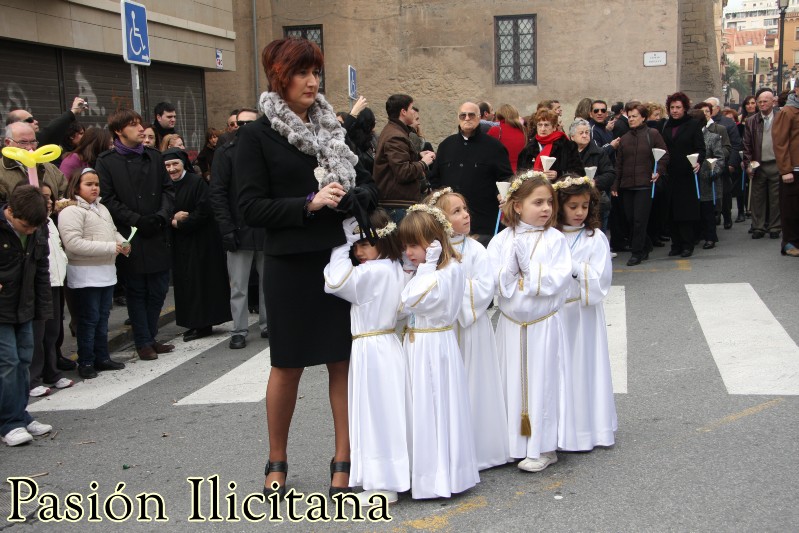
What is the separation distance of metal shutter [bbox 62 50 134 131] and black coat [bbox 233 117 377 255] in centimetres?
1020

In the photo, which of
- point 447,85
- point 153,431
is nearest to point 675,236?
point 153,431

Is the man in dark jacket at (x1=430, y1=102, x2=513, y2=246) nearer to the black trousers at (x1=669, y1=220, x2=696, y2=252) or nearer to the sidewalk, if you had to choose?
the sidewalk

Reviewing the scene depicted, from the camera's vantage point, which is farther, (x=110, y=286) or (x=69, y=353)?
(x=69, y=353)

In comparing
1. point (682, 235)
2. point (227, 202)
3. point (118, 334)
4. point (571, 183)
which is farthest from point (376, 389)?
point (682, 235)

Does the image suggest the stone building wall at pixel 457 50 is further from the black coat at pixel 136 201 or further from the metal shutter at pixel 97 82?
the black coat at pixel 136 201

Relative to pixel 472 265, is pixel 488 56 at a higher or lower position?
higher

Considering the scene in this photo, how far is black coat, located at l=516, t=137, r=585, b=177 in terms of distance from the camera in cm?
1004

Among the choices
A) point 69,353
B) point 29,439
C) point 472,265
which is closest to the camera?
point 472,265

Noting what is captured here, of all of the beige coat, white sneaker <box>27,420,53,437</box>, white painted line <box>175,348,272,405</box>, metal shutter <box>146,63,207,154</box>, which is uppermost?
metal shutter <box>146,63,207,154</box>

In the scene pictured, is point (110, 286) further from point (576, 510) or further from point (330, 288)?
point (576, 510)

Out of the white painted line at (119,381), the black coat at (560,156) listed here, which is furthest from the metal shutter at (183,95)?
the black coat at (560,156)

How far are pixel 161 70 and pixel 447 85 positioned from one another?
335 inches

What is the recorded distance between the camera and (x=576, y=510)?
4.46 m

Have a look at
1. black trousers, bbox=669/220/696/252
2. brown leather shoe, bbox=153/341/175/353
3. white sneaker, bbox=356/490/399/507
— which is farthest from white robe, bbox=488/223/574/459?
black trousers, bbox=669/220/696/252
